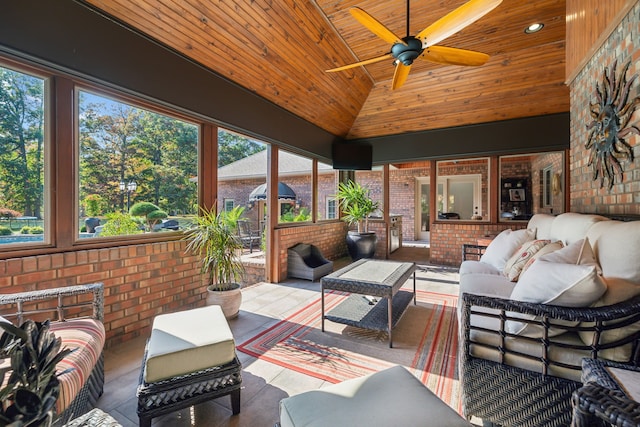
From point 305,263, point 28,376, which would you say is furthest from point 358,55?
point 28,376

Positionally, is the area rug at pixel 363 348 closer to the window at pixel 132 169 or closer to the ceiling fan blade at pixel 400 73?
the window at pixel 132 169

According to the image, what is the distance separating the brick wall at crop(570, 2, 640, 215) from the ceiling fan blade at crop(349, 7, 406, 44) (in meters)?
1.55

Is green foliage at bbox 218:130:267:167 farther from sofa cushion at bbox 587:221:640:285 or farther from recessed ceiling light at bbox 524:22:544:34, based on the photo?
recessed ceiling light at bbox 524:22:544:34

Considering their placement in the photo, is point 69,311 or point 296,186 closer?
point 69,311

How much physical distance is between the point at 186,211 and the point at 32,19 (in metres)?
1.95

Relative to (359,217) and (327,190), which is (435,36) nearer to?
(359,217)

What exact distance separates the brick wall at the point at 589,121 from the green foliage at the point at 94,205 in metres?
4.26

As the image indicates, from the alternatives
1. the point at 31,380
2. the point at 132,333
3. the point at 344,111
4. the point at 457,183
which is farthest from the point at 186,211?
the point at 457,183

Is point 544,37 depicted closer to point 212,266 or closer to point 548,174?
point 548,174

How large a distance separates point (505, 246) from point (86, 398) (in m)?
3.86

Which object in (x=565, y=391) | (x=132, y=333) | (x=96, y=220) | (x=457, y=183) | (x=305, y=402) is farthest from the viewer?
(x=457, y=183)

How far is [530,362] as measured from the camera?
138cm

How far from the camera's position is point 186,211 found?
127 inches

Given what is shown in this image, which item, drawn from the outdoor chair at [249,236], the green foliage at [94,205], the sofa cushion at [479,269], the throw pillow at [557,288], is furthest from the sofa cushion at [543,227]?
the outdoor chair at [249,236]
